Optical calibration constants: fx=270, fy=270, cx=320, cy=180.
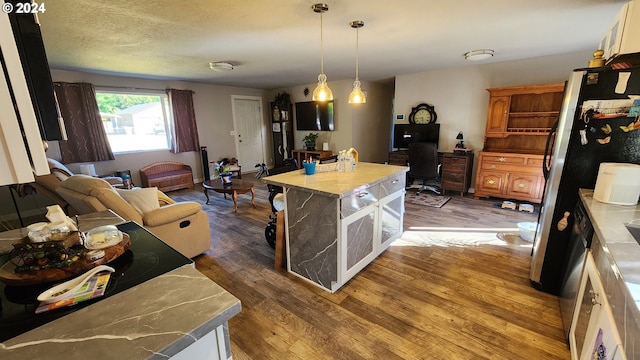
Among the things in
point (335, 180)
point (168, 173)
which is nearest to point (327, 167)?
point (335, 180)

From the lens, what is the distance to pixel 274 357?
1647 mm

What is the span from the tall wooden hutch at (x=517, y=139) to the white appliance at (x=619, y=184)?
8.30 feet

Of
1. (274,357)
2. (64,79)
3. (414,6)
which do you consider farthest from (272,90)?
(274,357)

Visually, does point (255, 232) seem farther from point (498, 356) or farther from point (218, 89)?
point (218, 89)

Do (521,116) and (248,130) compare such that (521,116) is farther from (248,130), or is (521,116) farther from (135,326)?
(248,130)

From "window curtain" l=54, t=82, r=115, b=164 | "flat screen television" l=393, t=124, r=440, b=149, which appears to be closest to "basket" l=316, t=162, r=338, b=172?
"flat screen television" l=393, t=124, r=440, b=149

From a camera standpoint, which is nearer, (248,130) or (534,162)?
(534,162)

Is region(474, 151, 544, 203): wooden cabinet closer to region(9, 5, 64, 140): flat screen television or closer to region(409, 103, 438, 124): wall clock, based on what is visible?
region(409, 103, 438, 124): wall clock

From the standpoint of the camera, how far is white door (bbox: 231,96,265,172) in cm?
702

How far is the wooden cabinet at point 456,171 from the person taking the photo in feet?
15.0

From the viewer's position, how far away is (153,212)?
2.50 meters

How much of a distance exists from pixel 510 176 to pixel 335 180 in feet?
11.0

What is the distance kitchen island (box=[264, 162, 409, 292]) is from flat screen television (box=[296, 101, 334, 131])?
12.5ft

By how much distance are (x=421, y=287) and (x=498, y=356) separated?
2.33 feet
